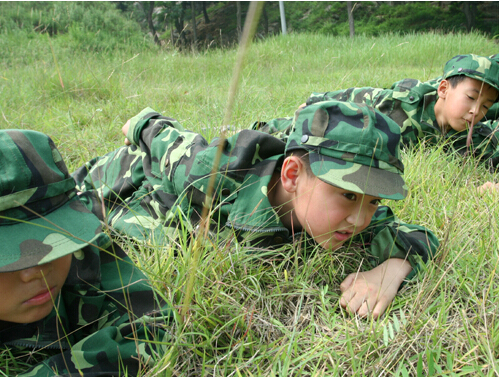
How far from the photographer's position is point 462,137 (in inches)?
118

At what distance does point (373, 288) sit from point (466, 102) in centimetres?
206

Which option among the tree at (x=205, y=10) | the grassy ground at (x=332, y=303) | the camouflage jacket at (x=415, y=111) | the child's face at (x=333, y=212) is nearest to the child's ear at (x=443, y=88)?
the camouflage jacket at (x=415, y=111)

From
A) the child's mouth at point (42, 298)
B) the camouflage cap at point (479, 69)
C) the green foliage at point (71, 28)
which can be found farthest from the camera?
the green foliage at point (71, 28)

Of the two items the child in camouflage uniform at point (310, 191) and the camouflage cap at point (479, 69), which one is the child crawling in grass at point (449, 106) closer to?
the camouflage cap at point (479, 69)

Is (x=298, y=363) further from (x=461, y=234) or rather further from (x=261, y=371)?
(x=461, y=234)

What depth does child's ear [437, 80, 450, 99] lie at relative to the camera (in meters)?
3.07

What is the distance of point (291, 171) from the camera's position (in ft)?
5.31

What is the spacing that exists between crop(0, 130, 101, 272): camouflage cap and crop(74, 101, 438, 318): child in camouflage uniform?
Answer: 166 mm

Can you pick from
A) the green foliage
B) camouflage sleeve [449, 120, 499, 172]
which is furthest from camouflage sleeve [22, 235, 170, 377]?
the green foliage

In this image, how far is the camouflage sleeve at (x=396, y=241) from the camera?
1590mm

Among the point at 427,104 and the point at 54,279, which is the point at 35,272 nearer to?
the point at 54,279

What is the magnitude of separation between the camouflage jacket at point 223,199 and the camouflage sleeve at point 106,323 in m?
0.24

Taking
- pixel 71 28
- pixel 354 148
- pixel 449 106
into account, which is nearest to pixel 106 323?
pixel 354 148

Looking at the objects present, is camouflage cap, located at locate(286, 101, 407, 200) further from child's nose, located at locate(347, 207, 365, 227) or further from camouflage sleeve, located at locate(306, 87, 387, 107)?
camouflage sleeve, located at locate(306, 87, 387, 107)
